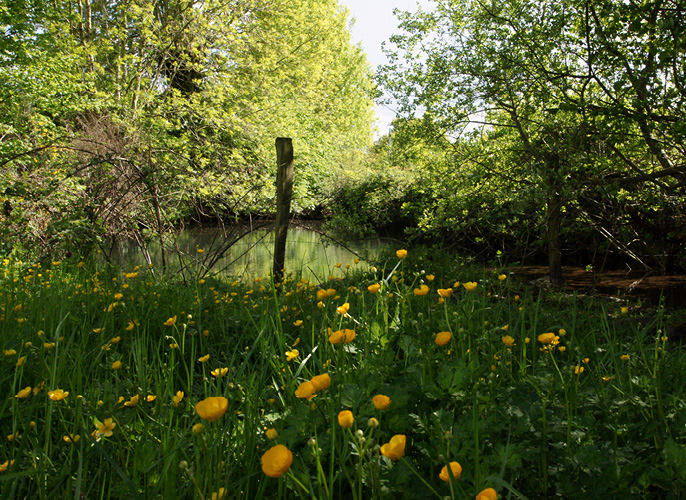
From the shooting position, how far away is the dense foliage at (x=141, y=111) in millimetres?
6113

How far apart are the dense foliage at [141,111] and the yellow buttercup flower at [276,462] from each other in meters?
4.03

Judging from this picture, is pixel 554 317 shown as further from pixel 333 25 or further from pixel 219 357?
pixel 333 25

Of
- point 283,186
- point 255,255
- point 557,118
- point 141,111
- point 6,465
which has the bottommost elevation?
point 255,255

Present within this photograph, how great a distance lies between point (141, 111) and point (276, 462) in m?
11.3

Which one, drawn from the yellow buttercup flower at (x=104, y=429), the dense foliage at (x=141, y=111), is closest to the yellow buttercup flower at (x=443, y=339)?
the yellow buttercup flower at (x=104, y=429)

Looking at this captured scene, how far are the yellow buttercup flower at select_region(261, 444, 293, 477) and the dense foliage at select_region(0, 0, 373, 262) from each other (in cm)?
403

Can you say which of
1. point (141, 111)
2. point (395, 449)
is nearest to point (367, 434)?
point (395, 449)

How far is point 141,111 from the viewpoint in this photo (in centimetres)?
1031

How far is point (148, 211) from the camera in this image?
6.10 metres

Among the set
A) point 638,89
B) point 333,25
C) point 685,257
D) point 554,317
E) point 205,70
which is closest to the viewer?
point 554,317

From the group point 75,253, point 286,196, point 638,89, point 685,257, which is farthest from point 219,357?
point 685,257

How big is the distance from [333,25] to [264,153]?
38.5 ft

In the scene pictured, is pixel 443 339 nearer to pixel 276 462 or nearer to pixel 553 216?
pixel 276 462

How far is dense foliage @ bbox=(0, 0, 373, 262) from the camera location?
20.1 ft
